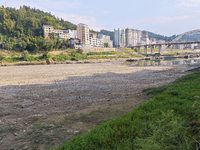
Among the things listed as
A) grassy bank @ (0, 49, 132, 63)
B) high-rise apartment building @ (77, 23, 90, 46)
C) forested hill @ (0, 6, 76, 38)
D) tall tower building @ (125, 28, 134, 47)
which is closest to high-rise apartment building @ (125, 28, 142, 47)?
tall tower building @ (125, 28, 134, 47)

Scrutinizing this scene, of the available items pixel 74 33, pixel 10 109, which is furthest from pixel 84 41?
pixel 10 109

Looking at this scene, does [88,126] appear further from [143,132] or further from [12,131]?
[12,131]

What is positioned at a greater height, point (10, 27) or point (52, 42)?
point (10, 27)

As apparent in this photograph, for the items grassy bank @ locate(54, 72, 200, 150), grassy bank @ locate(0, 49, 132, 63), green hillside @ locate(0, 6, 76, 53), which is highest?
green hillside @ locate(0, 6, 76, 53)

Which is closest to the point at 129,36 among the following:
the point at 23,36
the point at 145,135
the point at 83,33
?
the point at 83,33

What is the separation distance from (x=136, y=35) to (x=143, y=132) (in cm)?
17406

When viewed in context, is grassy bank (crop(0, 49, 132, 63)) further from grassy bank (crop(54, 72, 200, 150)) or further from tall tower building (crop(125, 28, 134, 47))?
tall tower building (crop(125, 28, 134, 47))

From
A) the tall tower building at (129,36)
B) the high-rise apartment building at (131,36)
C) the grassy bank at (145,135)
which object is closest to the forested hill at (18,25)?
the tall tower building at (129,36)

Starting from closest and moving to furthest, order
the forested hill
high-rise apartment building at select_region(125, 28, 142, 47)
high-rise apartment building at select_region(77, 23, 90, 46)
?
the forested hill → high-rise apartment building at select_region(77, 23, 90, 46) → high-rise apartment building at select_region(125, 28, 142, 47)

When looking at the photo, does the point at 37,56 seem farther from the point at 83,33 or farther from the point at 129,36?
the point at 129,36

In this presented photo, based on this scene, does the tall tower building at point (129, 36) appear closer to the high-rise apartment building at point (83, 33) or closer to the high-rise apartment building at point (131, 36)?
the high-rise apartment building at point (131, 36)

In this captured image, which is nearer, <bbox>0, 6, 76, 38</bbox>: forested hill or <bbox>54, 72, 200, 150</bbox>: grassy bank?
<bbox>54, 72, 200, 150</bbox>: grassy bank

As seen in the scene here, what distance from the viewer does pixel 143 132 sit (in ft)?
13.7

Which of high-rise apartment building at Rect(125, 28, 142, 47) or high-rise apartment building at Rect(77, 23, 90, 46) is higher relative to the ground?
high-rise apartment building at Rect(125, 28, 142, 47)
